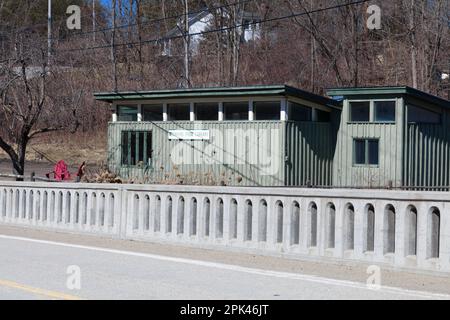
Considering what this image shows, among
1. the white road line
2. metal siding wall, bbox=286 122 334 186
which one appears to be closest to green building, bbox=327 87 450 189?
metal siding wall, bbox=286 122 334 186

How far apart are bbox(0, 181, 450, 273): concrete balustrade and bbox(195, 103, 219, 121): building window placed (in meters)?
14.2

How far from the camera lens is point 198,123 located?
2931 centimetres

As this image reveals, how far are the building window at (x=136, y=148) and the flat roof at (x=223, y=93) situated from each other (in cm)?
151

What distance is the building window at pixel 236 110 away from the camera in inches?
1131

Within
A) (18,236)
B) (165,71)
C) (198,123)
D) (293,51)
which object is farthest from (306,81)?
(18,236)

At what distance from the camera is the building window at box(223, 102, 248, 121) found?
94.2 feet

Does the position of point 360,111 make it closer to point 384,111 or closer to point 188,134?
point 384,111

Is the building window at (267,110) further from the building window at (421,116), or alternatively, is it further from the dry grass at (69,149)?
the dry grass at (69,149)

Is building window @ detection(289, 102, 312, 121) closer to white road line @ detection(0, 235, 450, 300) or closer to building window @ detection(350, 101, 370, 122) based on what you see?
building window @ detection(350, 101, 370, 122)

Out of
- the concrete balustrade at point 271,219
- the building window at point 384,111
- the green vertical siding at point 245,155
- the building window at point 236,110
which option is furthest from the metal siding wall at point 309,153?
the concrete balustrade at point 271,219

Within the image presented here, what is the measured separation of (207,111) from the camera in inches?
1161
